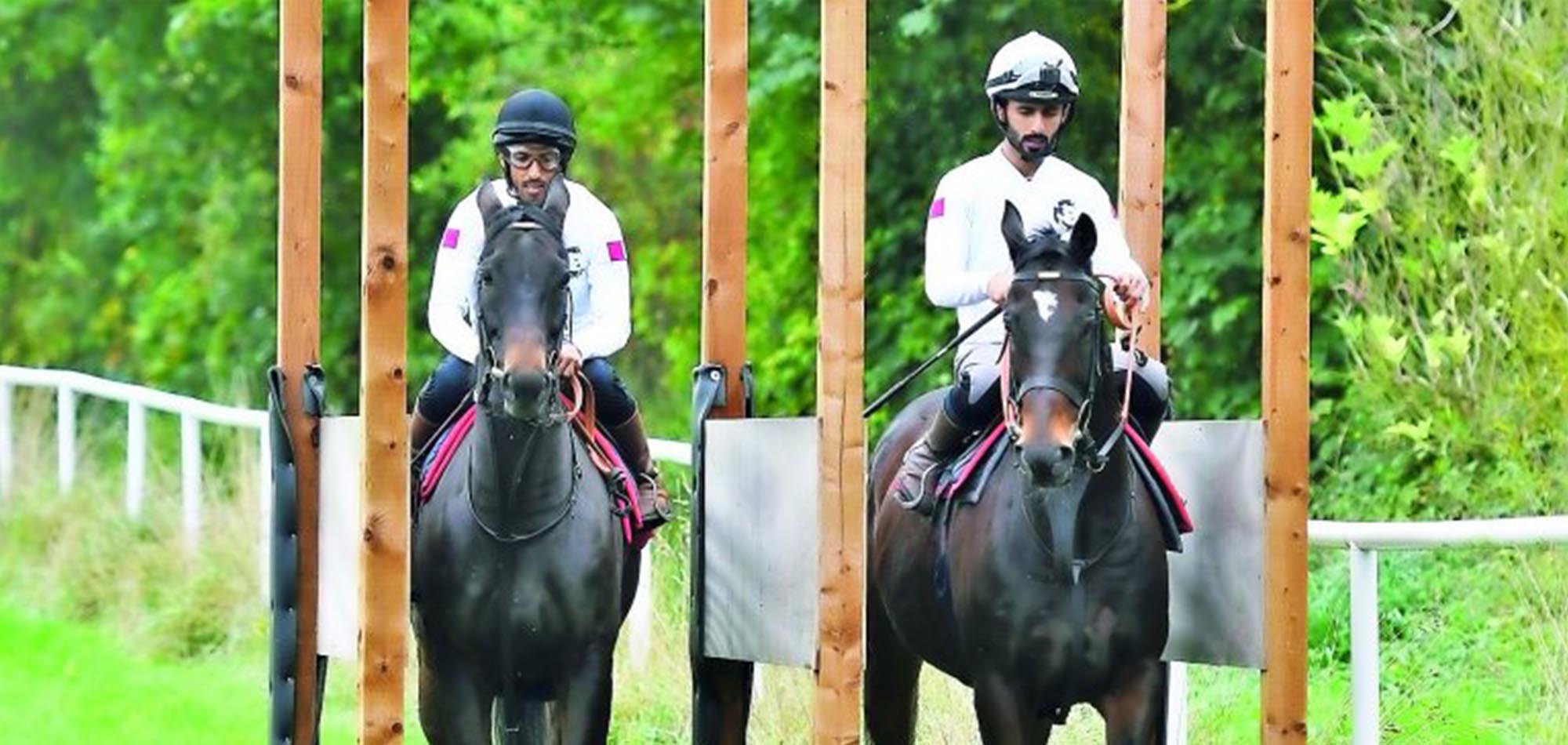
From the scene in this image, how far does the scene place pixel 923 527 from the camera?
9758 millimetres

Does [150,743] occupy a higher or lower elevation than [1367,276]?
lower

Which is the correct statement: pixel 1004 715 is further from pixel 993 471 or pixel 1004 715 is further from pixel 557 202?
pixel 557 202

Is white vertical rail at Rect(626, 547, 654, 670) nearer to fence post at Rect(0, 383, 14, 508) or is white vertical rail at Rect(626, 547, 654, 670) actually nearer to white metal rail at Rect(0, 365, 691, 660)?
white metal rail at Rect(0, 365, 691, 660)

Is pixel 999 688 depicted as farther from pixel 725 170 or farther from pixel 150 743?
pixel 150 743

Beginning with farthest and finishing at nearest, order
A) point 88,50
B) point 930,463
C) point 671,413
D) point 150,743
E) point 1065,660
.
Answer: point 88,50 → point 671,413 → point 150,743 → point 930,463 → point 1065,660

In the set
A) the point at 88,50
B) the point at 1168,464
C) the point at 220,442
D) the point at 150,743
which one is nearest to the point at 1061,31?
the point at 220,442

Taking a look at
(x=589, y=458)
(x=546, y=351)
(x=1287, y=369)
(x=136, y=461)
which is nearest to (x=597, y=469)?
(x=589, y=458)

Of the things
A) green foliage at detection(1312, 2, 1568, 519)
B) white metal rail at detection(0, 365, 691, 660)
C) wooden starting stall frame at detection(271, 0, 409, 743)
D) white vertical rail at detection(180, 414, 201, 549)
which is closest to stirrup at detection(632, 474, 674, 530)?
wooden starting stall frame at detection(271, 0, 409, 743)

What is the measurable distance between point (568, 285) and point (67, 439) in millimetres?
8973

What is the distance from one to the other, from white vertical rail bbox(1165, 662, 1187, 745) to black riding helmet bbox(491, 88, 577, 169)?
97.6 inches

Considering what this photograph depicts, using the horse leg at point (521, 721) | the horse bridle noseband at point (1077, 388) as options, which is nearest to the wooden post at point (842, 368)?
the horse bridle noseband at point (1077, 388)

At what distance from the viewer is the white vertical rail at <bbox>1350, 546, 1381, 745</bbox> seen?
9242 mm

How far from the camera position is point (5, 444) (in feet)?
60.4

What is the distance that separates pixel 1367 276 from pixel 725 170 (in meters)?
3.98
